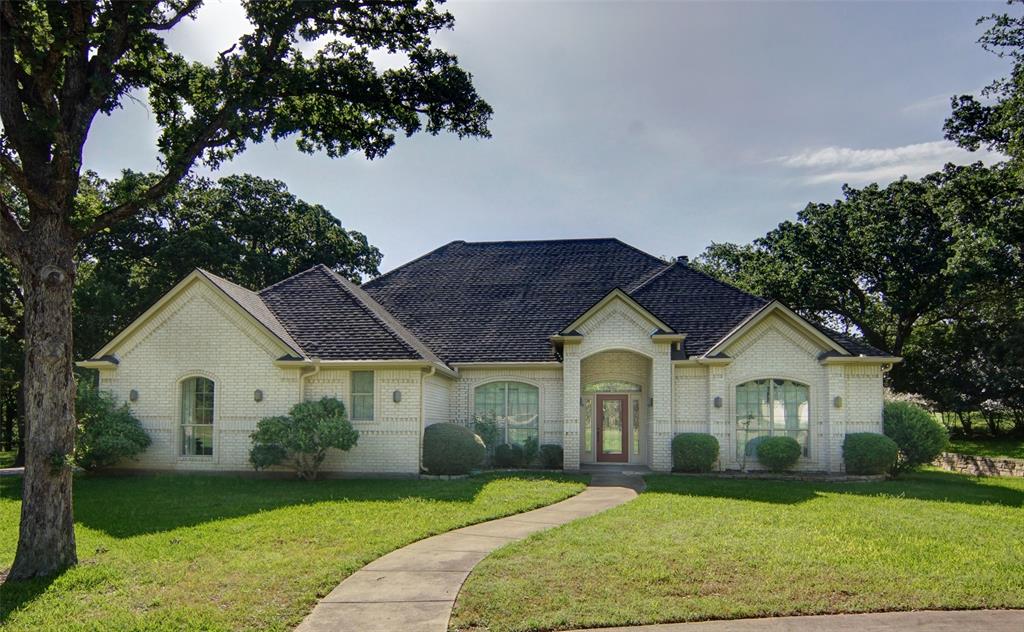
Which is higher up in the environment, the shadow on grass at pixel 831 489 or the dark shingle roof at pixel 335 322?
the dark shingle roof at pixel 335 322

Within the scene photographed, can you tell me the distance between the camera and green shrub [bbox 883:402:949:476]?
1991cm

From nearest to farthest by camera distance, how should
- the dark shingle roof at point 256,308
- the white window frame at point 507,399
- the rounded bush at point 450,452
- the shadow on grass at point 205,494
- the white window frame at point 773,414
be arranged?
the shadow on grass at point 205,494 → the rounded bush at point 450,452 → the dark shingle roof at point 256,308 → the white window frame at point 773,414 → the white window frame at point 507,399

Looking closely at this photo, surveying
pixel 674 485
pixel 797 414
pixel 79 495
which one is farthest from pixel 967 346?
pixel 79 495

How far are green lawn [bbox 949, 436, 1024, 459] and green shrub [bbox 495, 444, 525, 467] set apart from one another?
77.3 feet

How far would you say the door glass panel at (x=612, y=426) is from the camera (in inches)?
904

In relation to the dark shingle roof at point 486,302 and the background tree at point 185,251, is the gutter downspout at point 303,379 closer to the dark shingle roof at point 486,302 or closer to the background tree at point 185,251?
the dark shingle roof at point 486,302

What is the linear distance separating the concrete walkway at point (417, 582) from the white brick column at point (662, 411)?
804 cm

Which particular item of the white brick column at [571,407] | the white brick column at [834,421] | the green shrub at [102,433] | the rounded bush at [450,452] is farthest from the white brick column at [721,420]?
the green shrub at [102,433]

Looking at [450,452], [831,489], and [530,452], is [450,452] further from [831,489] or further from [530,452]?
[831,489]

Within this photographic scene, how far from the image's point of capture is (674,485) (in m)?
17.1

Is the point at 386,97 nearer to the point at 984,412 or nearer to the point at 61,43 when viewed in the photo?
the point at 61,43

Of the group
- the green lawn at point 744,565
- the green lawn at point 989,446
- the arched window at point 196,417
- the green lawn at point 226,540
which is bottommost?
the green lawn at point 989,446

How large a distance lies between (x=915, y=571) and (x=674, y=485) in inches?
340

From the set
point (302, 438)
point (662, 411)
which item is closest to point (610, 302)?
point (662, 411)
